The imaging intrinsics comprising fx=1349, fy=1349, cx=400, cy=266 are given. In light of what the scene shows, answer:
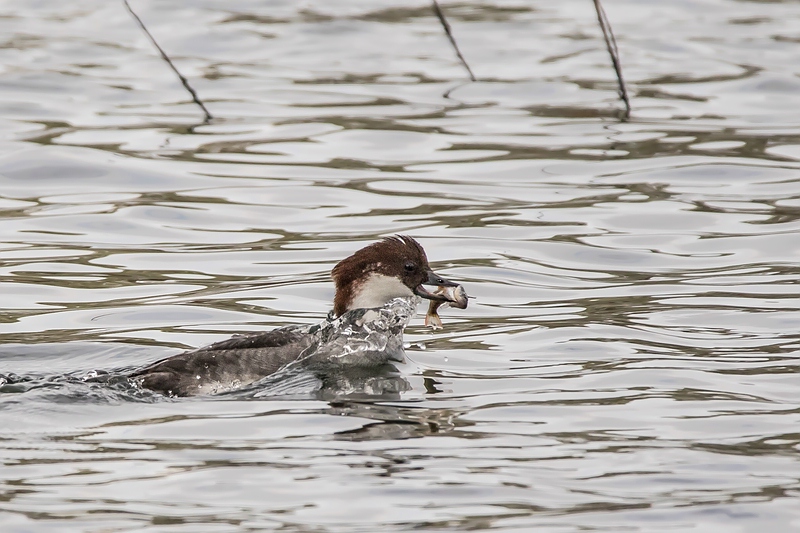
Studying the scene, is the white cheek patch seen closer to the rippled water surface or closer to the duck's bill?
the duck's bill

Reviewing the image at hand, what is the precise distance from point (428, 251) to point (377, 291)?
10.3ft

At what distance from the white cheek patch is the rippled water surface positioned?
503mm

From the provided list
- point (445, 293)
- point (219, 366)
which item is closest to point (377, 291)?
point (445, 293)

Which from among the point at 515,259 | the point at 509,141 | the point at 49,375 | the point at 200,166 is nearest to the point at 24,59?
the point at 200,166

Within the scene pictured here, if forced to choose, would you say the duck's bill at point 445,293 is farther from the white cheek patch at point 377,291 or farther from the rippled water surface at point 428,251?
the rippled water surface at point 428,251

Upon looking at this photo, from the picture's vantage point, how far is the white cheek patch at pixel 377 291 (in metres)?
9.05

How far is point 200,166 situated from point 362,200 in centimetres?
223

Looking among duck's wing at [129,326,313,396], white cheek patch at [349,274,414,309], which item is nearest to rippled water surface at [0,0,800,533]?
duck's wing at [129,326,313,396]

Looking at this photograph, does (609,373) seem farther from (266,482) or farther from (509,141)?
(509,141)

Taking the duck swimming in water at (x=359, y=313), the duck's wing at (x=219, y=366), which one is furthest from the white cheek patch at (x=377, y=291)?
the duck's wing at (x=219, y=366)

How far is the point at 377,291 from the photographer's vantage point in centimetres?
909

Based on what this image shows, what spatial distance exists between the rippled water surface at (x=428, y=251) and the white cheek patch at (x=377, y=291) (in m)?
0.50

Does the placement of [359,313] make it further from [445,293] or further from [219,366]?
[219,366]

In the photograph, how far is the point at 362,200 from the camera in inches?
543
